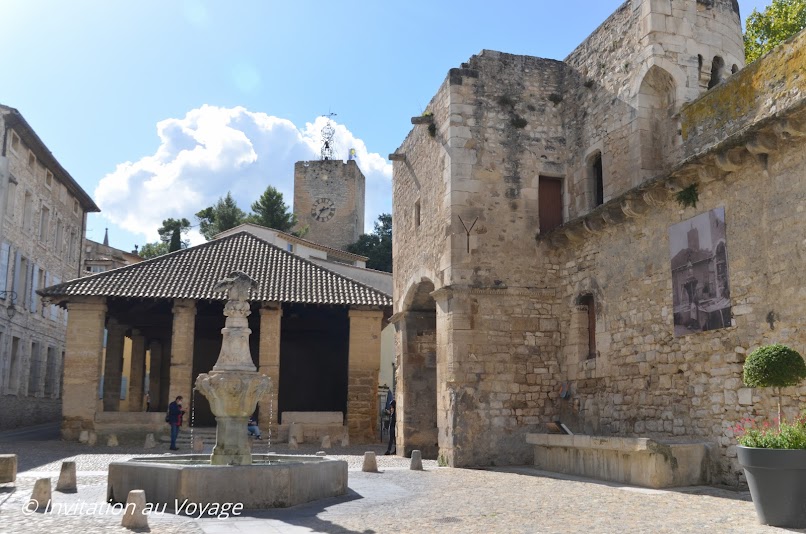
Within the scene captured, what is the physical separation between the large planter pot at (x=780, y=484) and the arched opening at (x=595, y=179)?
8.04m

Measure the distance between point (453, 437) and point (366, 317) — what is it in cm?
946

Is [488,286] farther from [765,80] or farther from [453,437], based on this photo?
[765,80]

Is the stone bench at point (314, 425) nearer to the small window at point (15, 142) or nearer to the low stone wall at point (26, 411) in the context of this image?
the low stone wall at point (26, 411)

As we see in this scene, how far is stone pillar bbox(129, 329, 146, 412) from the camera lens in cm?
2864

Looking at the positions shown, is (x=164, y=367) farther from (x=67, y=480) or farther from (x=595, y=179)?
(x=595, y=179)

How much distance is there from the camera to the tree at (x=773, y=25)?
66.0 feet

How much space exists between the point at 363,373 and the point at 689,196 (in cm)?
1323

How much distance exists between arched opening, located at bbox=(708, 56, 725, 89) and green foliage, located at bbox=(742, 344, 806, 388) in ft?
22.9

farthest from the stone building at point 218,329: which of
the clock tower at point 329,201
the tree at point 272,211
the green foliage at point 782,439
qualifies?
the clock tower at point 329,201

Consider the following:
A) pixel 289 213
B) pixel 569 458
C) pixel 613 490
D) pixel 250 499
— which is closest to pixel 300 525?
pixel 250 499

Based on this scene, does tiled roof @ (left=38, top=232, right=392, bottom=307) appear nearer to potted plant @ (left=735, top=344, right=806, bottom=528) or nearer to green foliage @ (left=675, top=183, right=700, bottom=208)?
green foliage @ (left=675, top=183, right=700, bottom=208)

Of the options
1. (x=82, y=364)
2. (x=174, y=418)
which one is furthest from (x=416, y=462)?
(x=82, y=364)

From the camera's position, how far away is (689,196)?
1093 cm

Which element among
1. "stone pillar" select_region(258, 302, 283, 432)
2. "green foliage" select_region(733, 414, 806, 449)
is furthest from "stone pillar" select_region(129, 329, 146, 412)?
"green foliage" select_region(733, 414, 806, 449)
